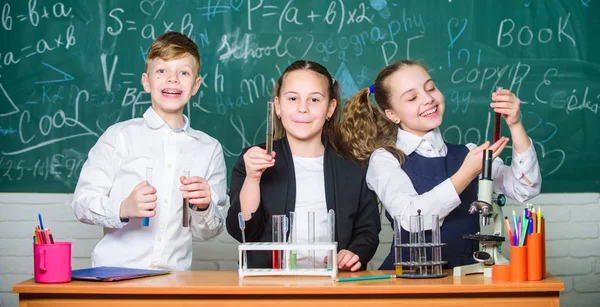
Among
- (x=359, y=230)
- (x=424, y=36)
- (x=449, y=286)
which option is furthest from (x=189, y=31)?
(x=449, y=286)

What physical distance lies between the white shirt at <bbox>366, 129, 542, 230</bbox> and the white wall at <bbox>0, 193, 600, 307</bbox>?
4.61 ft

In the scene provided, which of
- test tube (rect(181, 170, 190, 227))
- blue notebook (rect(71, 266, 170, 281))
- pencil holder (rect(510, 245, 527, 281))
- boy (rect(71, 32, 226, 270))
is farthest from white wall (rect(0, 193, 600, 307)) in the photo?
pencil holder (rect(510, 245, 527, 281))

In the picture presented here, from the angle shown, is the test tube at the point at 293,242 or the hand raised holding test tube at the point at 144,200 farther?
the hand raised holding test tube at the point at 144,200

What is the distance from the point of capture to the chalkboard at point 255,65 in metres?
3.80

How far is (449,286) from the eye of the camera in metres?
1.82

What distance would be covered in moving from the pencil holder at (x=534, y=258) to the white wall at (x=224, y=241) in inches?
77.1

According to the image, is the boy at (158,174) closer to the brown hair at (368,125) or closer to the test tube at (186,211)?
the test tube at (186,211)

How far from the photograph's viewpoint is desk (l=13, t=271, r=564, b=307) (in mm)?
1826

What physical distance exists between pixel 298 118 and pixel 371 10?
61.7 inches

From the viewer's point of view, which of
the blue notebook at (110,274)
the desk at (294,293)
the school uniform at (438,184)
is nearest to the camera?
the desk at (294,293)

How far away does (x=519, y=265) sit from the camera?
6.18 ft

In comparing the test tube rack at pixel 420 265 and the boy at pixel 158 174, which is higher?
the boy at pixel 158 174

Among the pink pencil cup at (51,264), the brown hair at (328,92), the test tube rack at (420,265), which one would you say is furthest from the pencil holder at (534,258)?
the pink pencil cup at (51,264)

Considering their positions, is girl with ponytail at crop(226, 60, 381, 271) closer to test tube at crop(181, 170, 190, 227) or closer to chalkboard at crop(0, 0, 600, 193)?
test tube at crop(181, 170, 190, 227)
